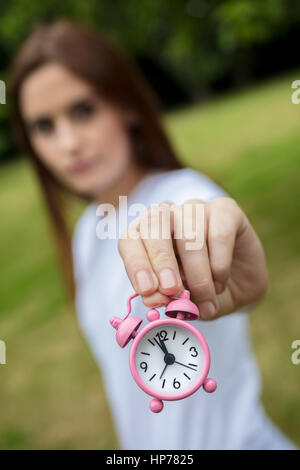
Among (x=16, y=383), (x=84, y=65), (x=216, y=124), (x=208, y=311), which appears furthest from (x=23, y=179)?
(x=208, y=311)

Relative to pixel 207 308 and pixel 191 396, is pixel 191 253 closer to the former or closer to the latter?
pixel 207 308

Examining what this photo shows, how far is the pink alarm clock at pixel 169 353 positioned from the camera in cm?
47

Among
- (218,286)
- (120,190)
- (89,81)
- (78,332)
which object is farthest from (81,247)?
(78,332)

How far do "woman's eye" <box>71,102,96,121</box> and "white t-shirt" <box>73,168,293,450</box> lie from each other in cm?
19

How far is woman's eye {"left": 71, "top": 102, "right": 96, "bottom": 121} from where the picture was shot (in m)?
1.08

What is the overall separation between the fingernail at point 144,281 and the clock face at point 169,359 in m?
0.04

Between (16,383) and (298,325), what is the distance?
A: 1.75m

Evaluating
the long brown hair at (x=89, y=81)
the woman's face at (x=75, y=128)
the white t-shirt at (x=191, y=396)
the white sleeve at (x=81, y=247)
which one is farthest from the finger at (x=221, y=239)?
the white sleeve at (x=81, y=247)

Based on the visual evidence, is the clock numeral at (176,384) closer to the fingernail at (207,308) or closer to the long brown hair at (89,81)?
the fingernail at (207,308)

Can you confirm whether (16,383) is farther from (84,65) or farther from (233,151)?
(233,151)

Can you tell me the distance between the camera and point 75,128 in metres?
1.07

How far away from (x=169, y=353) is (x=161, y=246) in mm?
104

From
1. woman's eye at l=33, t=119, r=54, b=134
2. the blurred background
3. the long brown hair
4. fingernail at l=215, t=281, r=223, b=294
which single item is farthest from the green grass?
woman's eye at l=33, t=119, r=54, b=134

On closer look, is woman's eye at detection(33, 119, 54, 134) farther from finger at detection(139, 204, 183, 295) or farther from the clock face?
the clock face
